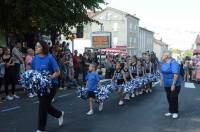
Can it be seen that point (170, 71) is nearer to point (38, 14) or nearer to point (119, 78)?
point (119, 78)

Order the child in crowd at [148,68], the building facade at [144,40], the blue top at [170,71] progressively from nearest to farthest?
the blue top at [170,71]
the child in crowd at [148,68]
the building facade at [144,40]

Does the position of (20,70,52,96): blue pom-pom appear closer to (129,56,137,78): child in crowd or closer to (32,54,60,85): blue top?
(32,54,60,85): blue top

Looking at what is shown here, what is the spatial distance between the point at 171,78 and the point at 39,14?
1125cm

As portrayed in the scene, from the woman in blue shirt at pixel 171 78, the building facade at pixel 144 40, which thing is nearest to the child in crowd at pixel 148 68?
the woman in blue shirt at pixel 171 78

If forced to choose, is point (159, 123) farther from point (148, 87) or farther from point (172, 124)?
point (148, 87)

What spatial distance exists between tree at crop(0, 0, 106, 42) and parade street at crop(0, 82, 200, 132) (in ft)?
19.6

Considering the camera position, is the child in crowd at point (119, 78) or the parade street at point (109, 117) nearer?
the parade street at point (109, 117)

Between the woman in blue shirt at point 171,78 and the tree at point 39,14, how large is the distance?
10.7 m

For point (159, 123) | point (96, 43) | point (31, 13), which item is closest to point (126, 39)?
point (96, 43)

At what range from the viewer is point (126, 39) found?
110 meters

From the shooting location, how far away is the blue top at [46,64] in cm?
1037

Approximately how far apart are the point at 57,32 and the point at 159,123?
53.5 feet

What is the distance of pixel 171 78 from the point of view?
13422 millimetres

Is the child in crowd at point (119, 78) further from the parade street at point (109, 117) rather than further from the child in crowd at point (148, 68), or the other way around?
the child in crowd at point (148, 68)
